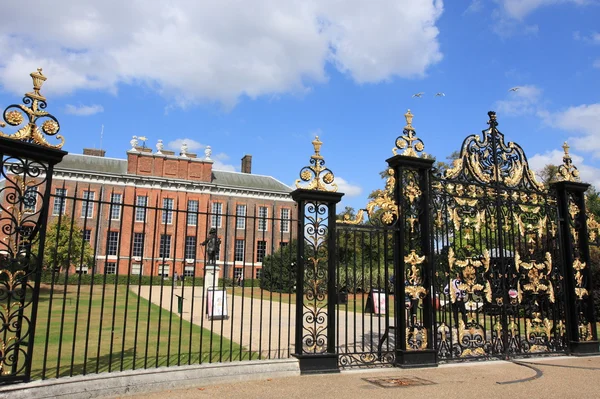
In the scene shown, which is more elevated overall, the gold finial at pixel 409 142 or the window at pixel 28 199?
the gold finial at pixel 409 142

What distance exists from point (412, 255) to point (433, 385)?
6.98 feet

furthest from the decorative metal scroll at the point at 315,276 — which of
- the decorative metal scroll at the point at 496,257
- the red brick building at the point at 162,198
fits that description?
the red brick building at the point at 162,198

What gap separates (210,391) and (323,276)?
7.92ft

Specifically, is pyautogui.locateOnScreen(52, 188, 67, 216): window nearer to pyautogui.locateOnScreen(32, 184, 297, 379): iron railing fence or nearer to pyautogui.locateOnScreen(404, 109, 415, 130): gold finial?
pyautogui.locateOnScreen(32, 184, 297, 379): iron railing fence

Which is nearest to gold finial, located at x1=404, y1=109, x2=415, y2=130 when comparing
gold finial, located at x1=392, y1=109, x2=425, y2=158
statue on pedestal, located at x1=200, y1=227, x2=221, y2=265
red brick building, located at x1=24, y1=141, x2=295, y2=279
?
gold finial, located at x1=392, y1=109, x2=425, y2=158

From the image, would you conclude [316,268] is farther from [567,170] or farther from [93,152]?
[93,152]

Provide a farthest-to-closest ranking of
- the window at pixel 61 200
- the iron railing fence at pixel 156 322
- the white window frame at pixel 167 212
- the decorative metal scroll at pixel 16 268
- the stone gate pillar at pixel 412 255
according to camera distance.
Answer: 1. the stone gate pillar at pixel 412 255
2. the white window frame at pixel 167 212
3. the iron railing fence at pixel 156 322
4. the window at pixel 61 200
5. the decorative metal scroll at pixel 16 268

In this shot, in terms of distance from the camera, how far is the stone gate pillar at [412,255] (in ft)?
24.1

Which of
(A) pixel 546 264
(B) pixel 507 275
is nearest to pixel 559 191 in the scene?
(A) pixel 546 264

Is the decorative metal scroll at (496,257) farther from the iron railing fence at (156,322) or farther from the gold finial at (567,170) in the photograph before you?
the iron railing fence at (156,322)

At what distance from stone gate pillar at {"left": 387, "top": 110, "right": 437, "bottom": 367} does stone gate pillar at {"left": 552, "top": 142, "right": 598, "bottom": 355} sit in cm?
350

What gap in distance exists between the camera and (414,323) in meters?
7.38

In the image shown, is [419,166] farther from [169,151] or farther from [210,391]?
[169,151]

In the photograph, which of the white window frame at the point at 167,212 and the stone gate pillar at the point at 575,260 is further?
the stone gate pillar at the point at 575,260
